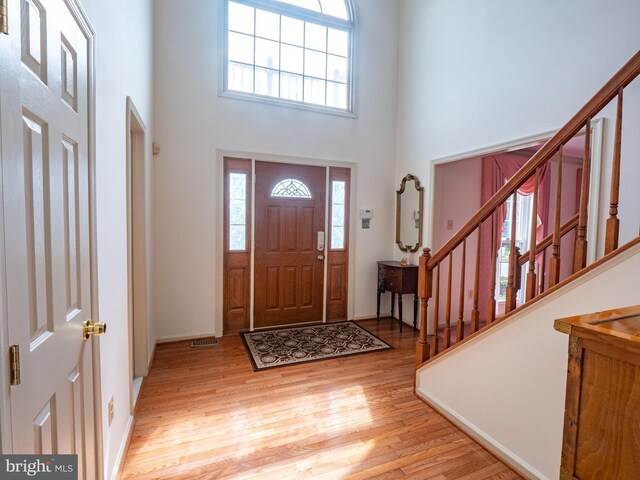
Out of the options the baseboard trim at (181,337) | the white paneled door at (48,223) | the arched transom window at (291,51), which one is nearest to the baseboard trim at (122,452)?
the white paneled door at (48,223)

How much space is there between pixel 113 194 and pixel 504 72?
10.8 ft

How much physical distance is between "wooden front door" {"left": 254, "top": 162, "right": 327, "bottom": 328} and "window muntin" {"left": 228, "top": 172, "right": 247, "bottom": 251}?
14 cm

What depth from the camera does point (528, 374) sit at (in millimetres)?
1748

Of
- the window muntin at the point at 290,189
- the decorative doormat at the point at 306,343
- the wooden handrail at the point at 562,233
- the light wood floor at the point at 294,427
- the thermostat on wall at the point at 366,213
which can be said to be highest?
the window muntin at the point at 290,189

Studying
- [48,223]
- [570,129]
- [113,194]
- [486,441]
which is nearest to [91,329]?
[48,223]

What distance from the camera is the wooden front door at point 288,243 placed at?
3850mm

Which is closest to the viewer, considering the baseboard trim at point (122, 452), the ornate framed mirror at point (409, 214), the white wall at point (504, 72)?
the baseboard trim at point (122, 452)

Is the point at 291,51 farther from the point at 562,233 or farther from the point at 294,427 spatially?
the point at 294,427

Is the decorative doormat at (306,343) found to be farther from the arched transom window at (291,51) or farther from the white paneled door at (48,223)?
the arched transom window at (291,51)

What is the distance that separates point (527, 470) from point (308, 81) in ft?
13.7

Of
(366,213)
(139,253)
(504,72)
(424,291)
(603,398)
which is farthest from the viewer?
(366,213)

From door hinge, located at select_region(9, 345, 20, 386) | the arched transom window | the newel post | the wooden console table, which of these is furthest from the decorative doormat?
the arched transom window

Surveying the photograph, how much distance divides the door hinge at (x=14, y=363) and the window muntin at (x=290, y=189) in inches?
127

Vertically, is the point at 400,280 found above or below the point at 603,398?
below
